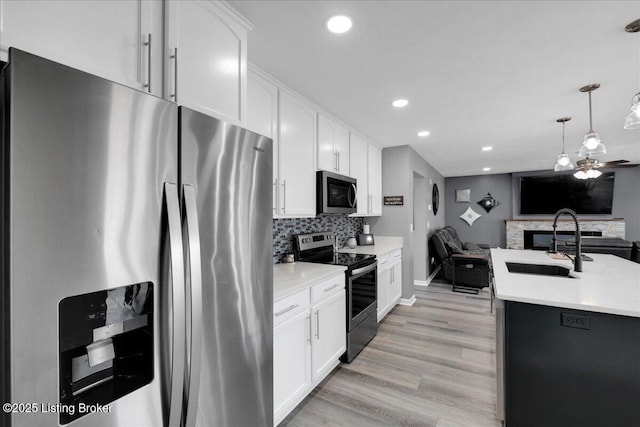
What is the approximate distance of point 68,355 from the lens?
2.40ft

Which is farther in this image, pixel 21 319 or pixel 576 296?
pixel 576 296

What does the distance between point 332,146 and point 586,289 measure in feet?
7.42

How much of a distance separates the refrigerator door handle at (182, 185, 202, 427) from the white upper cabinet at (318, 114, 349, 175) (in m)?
1.89

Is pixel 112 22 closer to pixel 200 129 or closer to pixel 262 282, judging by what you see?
pixel 200 129

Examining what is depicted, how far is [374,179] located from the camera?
4.06m

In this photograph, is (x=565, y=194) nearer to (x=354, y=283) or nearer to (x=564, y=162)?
(x=564, y=162)

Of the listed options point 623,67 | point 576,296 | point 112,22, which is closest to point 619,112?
point 623,67

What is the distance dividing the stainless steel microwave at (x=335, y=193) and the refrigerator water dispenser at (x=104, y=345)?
1.93m

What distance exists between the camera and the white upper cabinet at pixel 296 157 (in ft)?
7.34

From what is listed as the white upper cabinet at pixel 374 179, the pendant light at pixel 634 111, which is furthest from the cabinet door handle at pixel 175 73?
the white upper cabinet at pixel 374 179

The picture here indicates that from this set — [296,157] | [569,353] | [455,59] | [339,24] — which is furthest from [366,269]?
[339,24]

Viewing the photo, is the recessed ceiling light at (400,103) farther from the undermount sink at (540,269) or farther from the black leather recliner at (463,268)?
the black leather recliner at (463,268)

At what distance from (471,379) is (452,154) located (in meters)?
3.74

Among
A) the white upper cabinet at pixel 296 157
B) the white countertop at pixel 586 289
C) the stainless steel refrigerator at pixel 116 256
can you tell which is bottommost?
the white countertop at pixel 586 289
